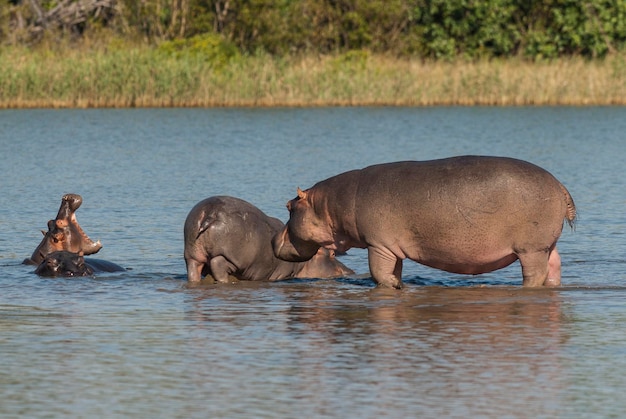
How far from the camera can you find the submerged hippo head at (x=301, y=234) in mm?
9578

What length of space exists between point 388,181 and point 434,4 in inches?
1406

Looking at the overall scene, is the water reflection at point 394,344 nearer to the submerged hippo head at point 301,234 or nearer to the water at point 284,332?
the water at point 284,332

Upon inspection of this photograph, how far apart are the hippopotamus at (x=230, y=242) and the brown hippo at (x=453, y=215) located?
41cm

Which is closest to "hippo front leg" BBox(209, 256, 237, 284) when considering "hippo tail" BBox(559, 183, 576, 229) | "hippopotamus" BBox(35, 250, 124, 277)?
"hippopotamus" BBox(35, 250, 124, 277)

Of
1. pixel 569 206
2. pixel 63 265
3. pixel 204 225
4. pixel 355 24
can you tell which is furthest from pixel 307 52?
pixel 569 206

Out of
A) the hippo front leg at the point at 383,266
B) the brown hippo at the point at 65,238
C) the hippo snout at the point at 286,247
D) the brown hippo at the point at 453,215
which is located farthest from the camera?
the brown hippo at the point at 65,238

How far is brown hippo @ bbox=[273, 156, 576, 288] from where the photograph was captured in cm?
901

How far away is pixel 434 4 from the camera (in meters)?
44.3

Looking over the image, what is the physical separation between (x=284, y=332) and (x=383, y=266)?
162cm

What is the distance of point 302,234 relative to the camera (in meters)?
9.61

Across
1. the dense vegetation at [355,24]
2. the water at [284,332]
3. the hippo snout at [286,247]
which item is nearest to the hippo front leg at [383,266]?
the water at [284,332]

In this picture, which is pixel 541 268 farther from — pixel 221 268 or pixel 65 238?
pixel 65 238

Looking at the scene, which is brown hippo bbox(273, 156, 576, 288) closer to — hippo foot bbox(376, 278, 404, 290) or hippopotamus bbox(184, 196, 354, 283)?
hippo foot bbox(376, 278, 404, 290)

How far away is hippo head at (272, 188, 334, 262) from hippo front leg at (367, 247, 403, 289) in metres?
0.44
